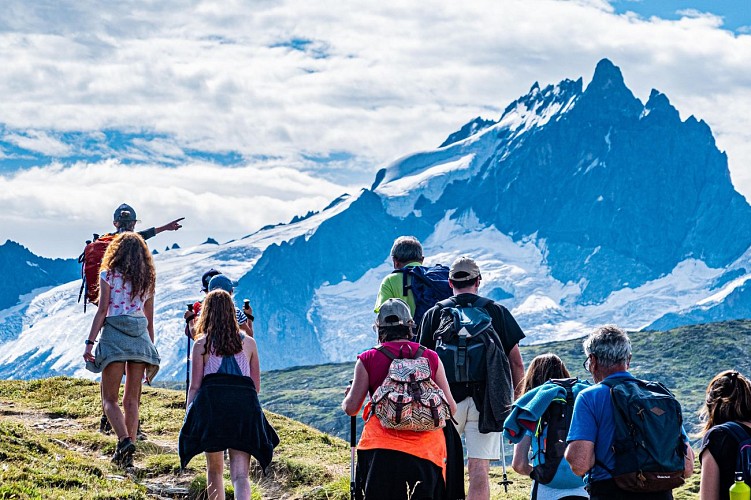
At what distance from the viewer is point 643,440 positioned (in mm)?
8414

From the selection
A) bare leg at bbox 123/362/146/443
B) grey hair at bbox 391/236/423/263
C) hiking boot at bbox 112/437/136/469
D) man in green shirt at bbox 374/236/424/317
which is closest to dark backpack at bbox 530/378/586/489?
man in green shirt at bbox 374/236/424/317

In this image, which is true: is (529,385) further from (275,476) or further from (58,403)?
(58,403)

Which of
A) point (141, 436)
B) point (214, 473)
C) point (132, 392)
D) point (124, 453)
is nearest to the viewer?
point (214, 473)

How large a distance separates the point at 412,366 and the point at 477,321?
1.78 m

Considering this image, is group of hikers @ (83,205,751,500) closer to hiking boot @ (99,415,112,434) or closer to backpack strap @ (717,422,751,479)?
backpack strap @ (717,422,751,479)

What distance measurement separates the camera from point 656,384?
8797 mm

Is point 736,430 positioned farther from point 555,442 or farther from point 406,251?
point 406,251

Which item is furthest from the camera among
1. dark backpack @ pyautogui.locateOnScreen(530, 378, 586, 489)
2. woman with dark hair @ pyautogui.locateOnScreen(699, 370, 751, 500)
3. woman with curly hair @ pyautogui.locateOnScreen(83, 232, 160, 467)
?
woman with curly hair @ pyautogui.locateOnScreen(83, 232, 160, 467)

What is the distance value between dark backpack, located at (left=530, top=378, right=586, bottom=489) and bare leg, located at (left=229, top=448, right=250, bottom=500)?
128 inches

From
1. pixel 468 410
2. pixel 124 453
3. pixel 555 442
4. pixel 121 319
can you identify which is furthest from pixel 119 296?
pixel 555 442

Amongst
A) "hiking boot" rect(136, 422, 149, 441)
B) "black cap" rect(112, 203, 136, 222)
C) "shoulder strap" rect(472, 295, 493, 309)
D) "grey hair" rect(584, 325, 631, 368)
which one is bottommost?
"hiking boot" rect(136, 422, 149, 441)

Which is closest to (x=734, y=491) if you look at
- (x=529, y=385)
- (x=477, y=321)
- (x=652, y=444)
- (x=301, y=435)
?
(x=652, y=444)

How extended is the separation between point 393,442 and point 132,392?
5.85 metres

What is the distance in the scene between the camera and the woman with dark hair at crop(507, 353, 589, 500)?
9656 millimetres
